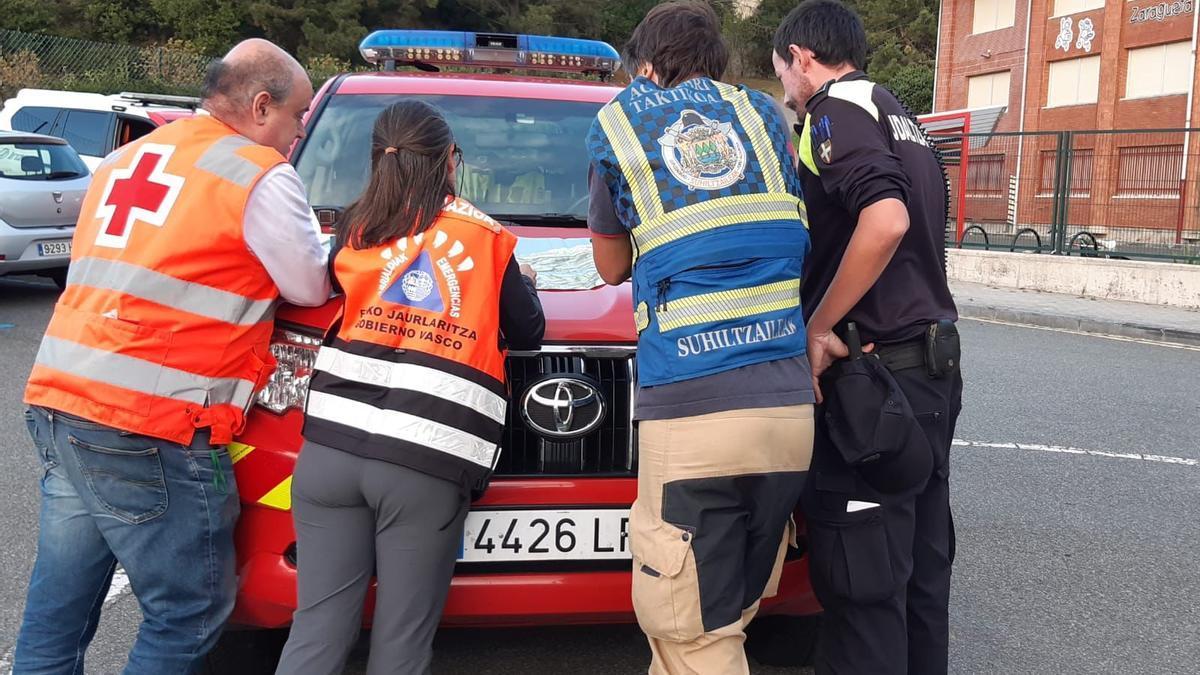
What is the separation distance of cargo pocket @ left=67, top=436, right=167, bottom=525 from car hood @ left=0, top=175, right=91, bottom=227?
863 cm

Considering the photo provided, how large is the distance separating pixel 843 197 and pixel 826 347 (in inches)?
14.5

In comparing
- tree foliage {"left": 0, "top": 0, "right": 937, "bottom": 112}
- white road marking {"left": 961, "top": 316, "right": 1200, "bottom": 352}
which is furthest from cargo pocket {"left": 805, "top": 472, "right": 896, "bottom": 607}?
tree foliage {"left": 0, "top": 0, "right": 937, "bottom": 112}

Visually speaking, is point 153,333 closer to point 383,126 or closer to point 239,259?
point 239,259

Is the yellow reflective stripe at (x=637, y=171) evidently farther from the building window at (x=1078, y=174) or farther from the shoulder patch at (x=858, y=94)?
the building window at (x=1078, y=174)

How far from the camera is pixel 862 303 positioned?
266 cm

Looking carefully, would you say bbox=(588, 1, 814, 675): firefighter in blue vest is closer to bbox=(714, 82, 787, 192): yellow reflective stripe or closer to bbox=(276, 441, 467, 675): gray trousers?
bbox=(714, 82, 787, 192): yellow reflective stripe

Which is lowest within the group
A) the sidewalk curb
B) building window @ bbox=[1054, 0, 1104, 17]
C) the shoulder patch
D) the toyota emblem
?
the sidewalk curb

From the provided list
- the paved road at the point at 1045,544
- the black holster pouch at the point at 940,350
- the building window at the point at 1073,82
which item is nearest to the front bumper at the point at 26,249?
the paved road at the point at 1045,544

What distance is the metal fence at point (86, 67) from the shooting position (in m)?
22.3

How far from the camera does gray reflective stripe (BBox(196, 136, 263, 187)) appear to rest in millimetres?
2312

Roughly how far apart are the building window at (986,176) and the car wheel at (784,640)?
1400 cm

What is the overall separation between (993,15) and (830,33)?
3530 centimetres

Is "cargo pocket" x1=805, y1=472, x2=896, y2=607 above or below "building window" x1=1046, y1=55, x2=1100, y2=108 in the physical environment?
below

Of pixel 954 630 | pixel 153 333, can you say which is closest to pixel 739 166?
pixel 153 333
